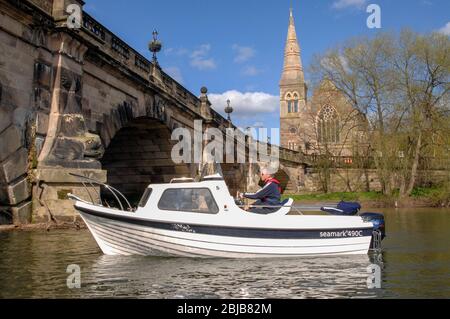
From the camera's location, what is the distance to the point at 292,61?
80.6 metres

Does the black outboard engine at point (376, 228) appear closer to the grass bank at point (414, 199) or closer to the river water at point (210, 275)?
the river water at point (210, 275)

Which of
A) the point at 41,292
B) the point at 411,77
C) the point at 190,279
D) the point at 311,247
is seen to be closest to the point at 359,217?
the point at 311,247

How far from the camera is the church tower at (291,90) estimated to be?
2953 inches

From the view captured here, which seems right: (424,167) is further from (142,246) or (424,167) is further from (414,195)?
(142,246)

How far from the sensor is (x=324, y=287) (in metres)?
6.65

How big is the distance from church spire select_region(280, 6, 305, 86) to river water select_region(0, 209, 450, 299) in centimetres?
7100

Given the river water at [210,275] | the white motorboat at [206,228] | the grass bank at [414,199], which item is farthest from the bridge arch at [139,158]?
the river water at [210,275]

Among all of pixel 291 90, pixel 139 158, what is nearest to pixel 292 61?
pixel 291 90

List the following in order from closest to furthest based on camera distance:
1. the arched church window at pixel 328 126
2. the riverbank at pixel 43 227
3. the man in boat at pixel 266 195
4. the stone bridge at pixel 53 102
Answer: the man in boat at pixel 266 195 → the riverbank at pixel 43 227 → the stone bridge at pixel 53 102 → the arched church window at pixel 328 126

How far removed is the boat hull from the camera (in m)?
8.74

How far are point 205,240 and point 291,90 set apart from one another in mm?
72352

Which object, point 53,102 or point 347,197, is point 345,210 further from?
point 347,197

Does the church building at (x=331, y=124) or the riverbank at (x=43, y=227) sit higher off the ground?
the church building at (x=331, y=124)

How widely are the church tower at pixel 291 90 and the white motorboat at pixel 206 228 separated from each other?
210 feet
